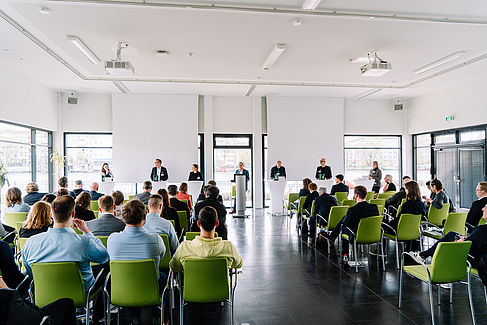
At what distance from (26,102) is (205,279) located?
29.4ft

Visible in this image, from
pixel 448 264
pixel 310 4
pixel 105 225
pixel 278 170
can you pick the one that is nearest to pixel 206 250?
pixel 105 225

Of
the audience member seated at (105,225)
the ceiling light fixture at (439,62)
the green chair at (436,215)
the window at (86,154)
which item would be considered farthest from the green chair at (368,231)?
the window at (86,154)

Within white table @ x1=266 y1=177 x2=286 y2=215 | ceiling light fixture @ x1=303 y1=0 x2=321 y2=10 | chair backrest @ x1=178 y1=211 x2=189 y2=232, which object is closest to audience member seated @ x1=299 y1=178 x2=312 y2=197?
white table @ x1=266 y1=177 x2=286 y2=215

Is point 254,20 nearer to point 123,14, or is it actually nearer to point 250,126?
point 123,14

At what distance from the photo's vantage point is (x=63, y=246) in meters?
2.74

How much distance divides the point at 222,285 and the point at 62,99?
10947mm

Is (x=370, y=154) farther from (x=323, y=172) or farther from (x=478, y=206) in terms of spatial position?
(x=478, y=206)

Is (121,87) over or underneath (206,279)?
over

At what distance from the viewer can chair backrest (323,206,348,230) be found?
573 centimetres

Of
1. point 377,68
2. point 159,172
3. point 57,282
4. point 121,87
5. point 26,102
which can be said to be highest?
point 121,87

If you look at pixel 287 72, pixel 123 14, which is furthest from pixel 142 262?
pixel 287 72

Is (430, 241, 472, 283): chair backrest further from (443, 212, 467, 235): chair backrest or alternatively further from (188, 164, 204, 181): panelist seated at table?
(188, 164, 204, 181): panelist seated at table

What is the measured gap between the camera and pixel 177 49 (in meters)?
6.98

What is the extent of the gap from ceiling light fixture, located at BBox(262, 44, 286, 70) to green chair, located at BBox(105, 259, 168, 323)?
5.28 metres
